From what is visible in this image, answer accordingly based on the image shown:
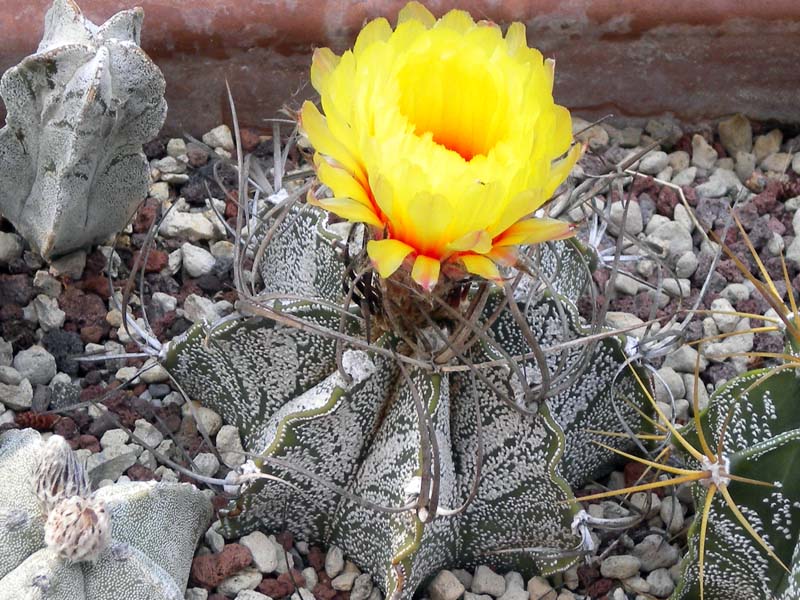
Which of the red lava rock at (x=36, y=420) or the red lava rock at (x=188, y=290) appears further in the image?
the red lava rock at (x=188, y=290)

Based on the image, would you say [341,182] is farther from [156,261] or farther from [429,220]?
[156,261]

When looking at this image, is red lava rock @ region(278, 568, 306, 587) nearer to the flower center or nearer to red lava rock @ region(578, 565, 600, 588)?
red lava rock @ region(578, 565, 600, 588)

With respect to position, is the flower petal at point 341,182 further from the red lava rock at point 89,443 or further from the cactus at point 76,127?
the red lava rock at point 89,443

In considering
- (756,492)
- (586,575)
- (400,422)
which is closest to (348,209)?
(400,422)

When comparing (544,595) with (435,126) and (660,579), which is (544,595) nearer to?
(660,579)

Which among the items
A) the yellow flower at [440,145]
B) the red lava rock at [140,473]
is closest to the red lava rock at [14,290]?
the red lava rock at [140,473]

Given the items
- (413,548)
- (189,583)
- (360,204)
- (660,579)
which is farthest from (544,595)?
(360,204)
